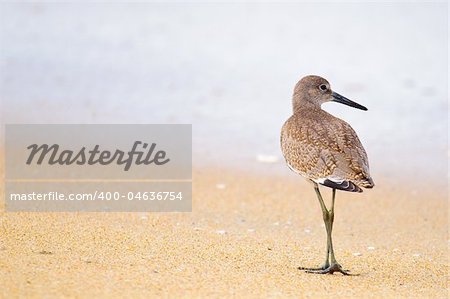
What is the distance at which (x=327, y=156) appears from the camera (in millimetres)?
5793

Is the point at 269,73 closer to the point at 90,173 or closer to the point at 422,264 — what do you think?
the point at 90,173

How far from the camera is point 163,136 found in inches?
381

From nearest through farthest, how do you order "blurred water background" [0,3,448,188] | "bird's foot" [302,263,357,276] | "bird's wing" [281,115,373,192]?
"bird's wing" [281,115,373,192] → "bird's foot" [302,263,357,276] → "blurred water background" [0,3,448,188]

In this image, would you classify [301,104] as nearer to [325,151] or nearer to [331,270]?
[325,151]

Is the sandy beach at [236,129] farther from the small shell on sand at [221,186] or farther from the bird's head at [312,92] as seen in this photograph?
the bird's head at [312,92]

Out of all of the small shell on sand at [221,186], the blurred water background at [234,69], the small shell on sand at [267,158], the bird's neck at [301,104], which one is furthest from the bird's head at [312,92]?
the small shell on sand at [267,158]

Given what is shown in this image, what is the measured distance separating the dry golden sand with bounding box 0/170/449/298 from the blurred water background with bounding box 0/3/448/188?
1.01 m

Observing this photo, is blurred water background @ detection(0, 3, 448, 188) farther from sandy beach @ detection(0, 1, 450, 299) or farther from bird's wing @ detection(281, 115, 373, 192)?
bird's wing @ detection(281, 115, 373, 192)

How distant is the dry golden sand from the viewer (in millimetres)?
5129

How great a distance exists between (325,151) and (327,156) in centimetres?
5

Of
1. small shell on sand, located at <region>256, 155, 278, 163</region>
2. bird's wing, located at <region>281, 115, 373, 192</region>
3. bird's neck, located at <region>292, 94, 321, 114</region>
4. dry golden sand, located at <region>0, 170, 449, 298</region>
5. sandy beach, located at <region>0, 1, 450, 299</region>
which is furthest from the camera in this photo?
small shell on sand, located at <region>256, 155, 278, 163</region>

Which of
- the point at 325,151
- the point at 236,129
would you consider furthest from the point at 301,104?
the point at 236,129

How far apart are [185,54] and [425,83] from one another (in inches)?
130

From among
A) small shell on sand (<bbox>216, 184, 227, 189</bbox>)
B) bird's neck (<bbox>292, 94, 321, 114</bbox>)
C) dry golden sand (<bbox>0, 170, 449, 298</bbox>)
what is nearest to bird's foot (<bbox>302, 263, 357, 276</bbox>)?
dry golden sand (<bbox>0, 170, 449, 298</bbox>)
